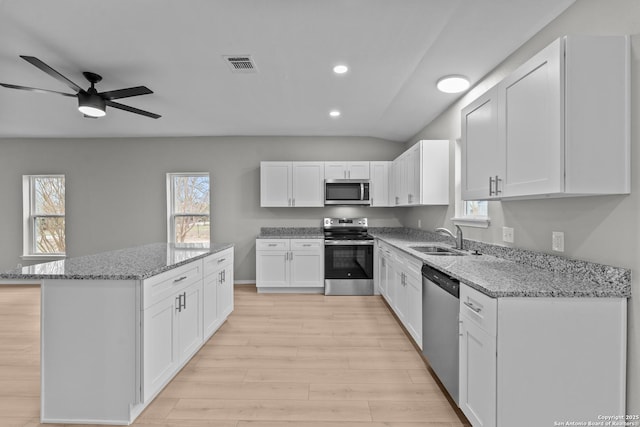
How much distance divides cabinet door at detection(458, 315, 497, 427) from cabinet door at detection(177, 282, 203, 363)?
76.8 inches

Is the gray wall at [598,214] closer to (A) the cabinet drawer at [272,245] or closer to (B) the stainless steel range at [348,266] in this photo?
(B) the stainless steel range at [348,266]

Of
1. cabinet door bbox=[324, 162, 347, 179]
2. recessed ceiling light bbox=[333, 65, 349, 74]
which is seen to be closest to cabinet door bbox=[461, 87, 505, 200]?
recessed ceiling light bbox=[333, 65, 349, 74]

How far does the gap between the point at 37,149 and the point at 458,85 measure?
21.9ft

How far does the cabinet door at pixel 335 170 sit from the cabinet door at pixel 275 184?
1.95ft

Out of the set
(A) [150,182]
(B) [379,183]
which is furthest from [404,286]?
(A) [150,182]

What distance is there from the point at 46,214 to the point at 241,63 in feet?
16.8

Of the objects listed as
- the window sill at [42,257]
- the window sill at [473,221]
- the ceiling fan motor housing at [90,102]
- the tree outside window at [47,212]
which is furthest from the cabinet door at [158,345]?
the tree outside window at [47,212]

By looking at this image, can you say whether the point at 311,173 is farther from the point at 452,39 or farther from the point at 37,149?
the point at 37,149

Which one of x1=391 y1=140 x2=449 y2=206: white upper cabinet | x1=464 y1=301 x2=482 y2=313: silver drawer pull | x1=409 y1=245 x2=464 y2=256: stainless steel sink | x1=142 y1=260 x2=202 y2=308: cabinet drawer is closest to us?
x1=464 y1=301 x2=482 y2=313: silver drawer pull

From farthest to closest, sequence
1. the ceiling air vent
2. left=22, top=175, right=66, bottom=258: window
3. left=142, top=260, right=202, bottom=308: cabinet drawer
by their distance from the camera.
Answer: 1. left=22, top=175, right=66, bottom=258: window
2. the ceiling air vent
3. left=142, top=260, right=202, bottom=308: cabinet drawer

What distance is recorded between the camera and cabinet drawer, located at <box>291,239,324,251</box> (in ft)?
15.8

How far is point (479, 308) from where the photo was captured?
5.38ft

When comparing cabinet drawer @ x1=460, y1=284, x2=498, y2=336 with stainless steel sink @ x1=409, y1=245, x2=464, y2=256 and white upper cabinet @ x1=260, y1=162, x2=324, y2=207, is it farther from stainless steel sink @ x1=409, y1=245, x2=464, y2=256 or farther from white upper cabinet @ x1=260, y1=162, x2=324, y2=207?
white upper cabinet @ x1=260, y1=162, x2=324, y2=207

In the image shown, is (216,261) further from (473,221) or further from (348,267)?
(473,221)
